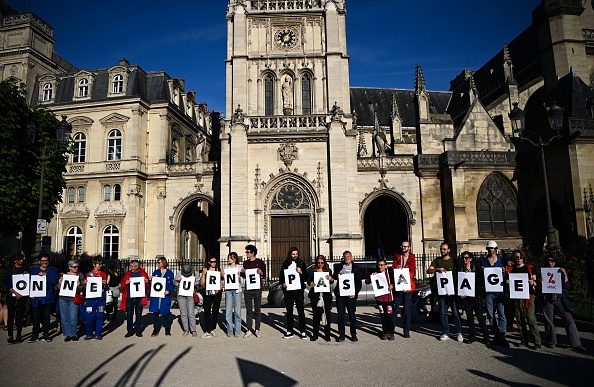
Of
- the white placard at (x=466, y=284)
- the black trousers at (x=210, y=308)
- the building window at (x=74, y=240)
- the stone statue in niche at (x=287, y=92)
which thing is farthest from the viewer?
the building window at (x=74, y=240)

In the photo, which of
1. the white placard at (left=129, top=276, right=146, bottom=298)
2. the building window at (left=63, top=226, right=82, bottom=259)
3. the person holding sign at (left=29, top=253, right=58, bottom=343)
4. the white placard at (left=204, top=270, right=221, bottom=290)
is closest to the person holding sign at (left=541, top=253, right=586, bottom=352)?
the white placard at (left=204, top=270, right=221, bottom=290)

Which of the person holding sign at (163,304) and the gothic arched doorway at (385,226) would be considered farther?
the gothic arched doorway at (385,226)

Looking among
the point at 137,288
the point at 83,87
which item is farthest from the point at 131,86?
the point at 137,288

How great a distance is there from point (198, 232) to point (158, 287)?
22.8 metres

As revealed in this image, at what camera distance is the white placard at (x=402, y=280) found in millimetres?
8883

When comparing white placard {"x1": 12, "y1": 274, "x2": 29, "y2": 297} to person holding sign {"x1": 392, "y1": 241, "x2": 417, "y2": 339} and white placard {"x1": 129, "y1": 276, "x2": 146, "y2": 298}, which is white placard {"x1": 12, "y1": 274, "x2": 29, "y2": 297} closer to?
white placard {"x1": 129, "y1": 276, "x2": 146, "y2": 298}

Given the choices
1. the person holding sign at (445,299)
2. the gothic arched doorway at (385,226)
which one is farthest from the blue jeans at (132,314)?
the gothic arched doorway at (385,226)

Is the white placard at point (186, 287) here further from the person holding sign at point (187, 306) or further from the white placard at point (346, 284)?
the white placard at point (346, 284)

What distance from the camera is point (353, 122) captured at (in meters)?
25.0

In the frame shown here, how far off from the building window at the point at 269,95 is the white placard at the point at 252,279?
17679mm

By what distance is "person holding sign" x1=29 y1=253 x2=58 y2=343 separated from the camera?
940cm

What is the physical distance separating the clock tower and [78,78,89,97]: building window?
10630mm

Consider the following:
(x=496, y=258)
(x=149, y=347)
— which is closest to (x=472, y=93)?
(x=496, y=258)

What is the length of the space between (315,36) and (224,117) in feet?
24.4
